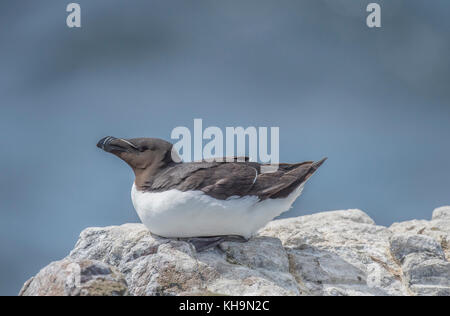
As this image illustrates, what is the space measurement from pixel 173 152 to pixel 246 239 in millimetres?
1795

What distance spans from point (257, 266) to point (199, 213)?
1.15m

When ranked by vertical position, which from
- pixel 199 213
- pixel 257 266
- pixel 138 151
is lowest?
Result: pixel 257 266

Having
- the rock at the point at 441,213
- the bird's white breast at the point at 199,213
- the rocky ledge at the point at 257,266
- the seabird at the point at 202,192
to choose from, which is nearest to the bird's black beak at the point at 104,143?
the seabird at the point at 202,192

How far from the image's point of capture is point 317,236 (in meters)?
9.25

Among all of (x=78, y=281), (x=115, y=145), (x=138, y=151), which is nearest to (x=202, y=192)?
(x=138, y=151)

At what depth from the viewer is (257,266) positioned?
7809 millimetres

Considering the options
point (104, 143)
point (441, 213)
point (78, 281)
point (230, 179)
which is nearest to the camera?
point (78, 281)

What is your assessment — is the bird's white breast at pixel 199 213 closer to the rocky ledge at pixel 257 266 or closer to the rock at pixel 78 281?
the rocky ledge at pixel 257 266

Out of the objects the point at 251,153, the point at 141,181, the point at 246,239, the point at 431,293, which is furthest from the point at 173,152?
the point at 431,293

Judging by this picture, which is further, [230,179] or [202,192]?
[230,179]

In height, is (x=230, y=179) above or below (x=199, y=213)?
above

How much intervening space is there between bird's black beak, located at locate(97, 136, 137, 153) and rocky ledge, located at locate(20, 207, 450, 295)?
1411mm

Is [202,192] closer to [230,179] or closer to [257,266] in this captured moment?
[230,179]
